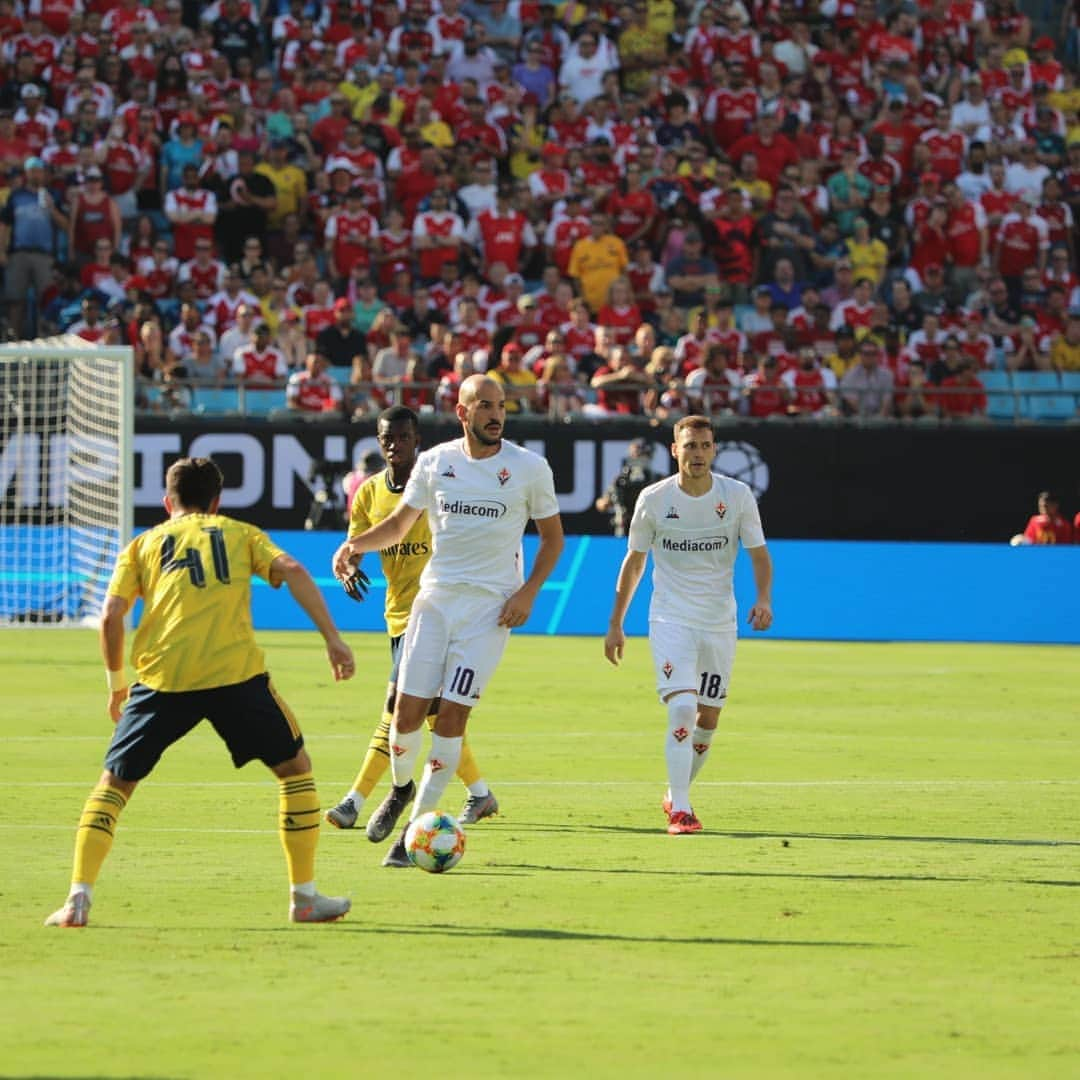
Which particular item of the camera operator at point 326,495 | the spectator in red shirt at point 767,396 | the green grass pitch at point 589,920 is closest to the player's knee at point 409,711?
the green grass pitch at point 589,920

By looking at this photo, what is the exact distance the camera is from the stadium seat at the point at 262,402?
2650 cm

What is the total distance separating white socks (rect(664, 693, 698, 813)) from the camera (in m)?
11.3

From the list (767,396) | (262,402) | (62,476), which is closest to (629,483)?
(767,396)

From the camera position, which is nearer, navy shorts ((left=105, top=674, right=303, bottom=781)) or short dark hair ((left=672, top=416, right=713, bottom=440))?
navy shorts ((left=105, top=674, right=303, bottom=781))

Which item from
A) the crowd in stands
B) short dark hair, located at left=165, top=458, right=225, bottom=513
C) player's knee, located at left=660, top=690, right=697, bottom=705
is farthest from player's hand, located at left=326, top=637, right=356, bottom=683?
the crowd in stands

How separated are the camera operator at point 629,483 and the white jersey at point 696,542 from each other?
44.5 feet

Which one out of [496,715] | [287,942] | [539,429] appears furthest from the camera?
[539,429]

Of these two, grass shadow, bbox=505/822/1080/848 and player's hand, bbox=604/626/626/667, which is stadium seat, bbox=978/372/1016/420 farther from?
grass shadow, bbox=505/822/1080/848

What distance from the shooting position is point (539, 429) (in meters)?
26.5

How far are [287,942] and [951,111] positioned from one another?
25.6 metres

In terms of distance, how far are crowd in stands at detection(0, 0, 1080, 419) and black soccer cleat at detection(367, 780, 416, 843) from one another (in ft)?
49.4

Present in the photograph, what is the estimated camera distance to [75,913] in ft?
27.4

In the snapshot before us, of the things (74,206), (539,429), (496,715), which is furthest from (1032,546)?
(74,206)

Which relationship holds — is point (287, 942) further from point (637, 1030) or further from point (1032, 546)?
point (1032, 546)
